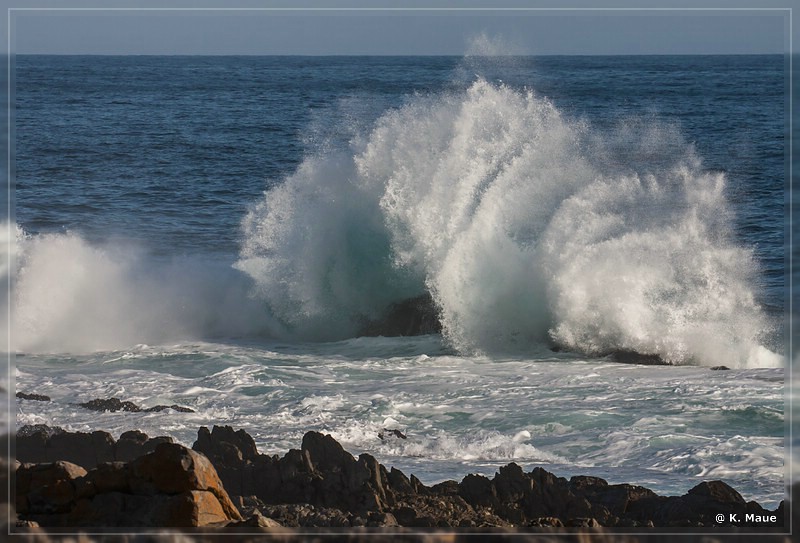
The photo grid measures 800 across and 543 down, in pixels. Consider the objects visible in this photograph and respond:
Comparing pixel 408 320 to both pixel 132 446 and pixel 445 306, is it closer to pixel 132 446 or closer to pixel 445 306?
pixel 445 306

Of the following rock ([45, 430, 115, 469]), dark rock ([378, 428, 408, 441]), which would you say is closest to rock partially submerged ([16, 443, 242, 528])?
rock ([45, 430, 115, 469])

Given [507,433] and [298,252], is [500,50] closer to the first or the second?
[298,252]

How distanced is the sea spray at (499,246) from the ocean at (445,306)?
0.03 meters

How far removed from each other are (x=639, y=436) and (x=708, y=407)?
1.42 metres

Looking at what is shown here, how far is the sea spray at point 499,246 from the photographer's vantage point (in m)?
15.6

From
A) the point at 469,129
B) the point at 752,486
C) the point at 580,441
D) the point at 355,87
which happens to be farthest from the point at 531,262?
the point at 355,87

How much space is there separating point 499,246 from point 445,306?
131 cm

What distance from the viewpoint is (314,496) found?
26.2 ft

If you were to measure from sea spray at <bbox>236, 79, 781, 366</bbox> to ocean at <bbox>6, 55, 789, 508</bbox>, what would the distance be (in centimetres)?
A: 3

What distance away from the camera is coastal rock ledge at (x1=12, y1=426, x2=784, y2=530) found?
20.1 ft

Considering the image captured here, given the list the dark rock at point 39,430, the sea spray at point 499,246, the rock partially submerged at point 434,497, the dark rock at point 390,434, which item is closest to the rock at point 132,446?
the rock partially submerged at point 434,497

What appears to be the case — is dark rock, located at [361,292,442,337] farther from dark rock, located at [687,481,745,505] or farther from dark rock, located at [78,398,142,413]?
dark rock, located at [687,481,745,505]

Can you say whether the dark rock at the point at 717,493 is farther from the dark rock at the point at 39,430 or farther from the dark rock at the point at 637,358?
the dark rock at the point at 637,358

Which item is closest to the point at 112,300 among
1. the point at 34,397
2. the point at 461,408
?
the point at 34,397
